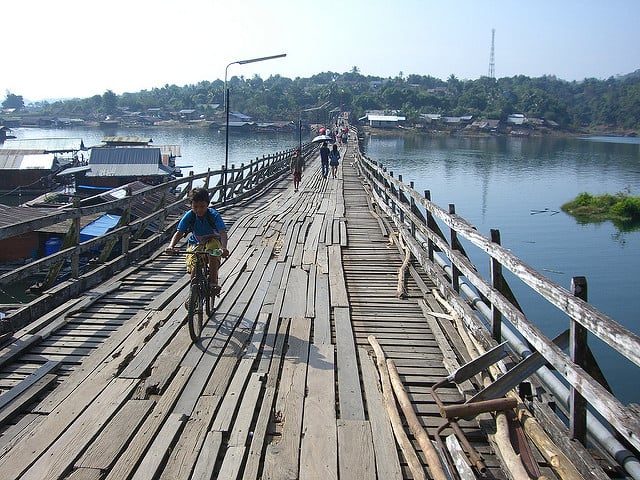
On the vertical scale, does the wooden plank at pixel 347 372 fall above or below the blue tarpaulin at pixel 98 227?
above

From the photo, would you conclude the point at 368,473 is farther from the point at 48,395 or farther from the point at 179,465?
the point at 48,395

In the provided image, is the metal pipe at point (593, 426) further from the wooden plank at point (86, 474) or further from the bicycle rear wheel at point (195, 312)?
the wooden plank at point (86, 474)

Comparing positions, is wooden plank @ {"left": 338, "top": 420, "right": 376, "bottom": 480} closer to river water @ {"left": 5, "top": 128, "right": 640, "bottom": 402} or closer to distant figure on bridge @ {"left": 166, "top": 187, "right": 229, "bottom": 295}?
distant figure on bridge @ {"left": 166, "top": 187, "right": 229, "bottom": 295}

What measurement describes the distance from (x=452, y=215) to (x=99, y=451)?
4745 millimetres

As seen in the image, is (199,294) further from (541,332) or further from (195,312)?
(541,332)

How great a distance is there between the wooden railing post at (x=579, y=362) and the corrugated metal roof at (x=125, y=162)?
34.6 metres

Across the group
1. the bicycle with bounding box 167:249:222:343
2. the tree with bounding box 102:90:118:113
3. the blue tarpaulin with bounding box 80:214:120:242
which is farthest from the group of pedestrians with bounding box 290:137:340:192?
the tree with bounding box 102:90:118:113

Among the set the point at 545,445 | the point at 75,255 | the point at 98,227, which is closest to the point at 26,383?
the point at 75,255

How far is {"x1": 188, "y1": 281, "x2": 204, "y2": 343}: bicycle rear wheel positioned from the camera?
222 inches

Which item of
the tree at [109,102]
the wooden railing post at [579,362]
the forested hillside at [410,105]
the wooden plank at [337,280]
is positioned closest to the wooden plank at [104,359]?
the wooden plank at [337,280]

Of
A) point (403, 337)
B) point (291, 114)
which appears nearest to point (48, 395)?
point (403, 337)

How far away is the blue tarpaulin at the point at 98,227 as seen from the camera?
1822 cm

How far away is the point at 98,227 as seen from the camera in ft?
61.9

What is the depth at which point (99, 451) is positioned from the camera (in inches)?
148
